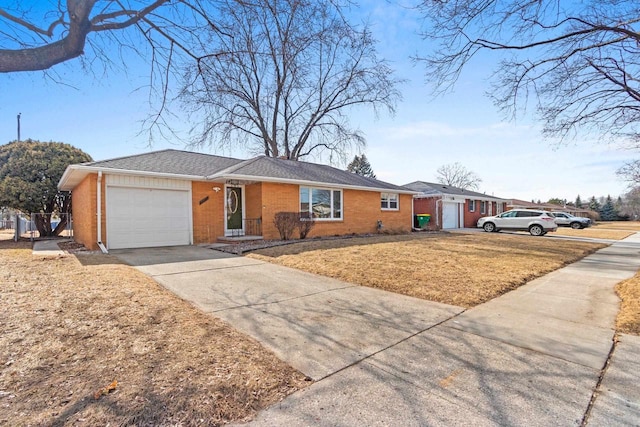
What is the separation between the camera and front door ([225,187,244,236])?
13227 mm

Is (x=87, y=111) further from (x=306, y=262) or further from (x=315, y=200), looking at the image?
(x=315, y=200)

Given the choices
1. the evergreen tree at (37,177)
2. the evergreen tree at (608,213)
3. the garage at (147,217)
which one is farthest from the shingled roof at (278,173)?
the evergreen tree at (608,213)

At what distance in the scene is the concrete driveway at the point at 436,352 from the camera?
7.47 feet

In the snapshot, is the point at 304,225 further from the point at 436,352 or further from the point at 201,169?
the point at 436,352

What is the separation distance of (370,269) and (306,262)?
171 cm

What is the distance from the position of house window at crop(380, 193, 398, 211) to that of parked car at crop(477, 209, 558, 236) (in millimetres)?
7188

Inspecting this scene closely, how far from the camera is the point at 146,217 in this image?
1118cm

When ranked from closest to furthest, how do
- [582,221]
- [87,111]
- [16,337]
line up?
[16,337] < [87,111] < [582,221]

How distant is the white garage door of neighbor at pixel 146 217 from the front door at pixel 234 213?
1654 millimetres

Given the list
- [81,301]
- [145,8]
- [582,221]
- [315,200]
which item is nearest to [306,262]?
[81,301]

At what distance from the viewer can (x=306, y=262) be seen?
26.2 ft

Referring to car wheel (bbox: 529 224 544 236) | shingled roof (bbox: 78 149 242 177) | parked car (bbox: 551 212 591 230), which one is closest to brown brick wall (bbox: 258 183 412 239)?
shingled roof (bbox: 78 149 242 177)

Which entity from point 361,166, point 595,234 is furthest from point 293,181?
point 361,166

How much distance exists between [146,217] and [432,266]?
9657mm
